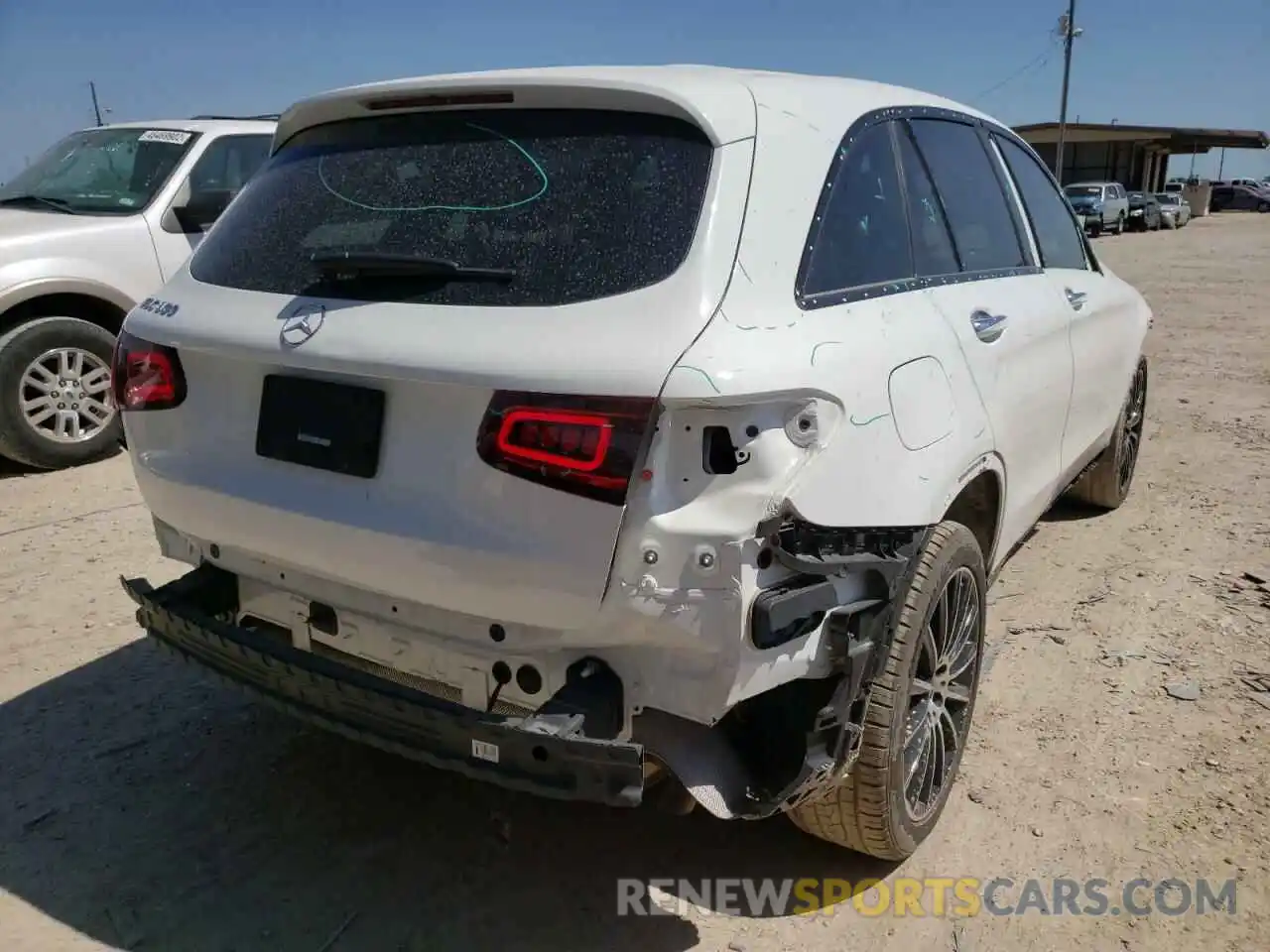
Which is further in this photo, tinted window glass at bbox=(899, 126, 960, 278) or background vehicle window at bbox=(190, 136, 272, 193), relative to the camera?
background vehicle window at bbox=(190, 136, 272, 193)

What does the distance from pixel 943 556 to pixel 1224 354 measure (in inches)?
363

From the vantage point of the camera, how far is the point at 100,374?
20.9 feet

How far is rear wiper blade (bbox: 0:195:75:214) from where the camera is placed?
6.64 m

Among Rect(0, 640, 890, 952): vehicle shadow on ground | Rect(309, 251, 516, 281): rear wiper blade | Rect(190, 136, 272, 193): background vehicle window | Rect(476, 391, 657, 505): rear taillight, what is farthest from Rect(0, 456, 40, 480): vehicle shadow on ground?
Rect(476, 391, 657, 505): rear taillight

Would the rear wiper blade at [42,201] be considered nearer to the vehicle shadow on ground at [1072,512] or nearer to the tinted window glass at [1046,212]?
the tinted window glass at [1046,212]

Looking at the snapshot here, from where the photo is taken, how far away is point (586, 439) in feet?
6.43

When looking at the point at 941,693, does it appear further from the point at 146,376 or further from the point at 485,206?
the point at 146,376

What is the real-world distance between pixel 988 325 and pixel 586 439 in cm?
158

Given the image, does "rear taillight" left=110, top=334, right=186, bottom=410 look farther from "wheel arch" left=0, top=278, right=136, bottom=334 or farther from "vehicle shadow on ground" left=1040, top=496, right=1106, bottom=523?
"vehicle shadow on ground" left=1040, top=496, right=1106, bottom=523

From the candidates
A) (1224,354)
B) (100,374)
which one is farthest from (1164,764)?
(1224,354)

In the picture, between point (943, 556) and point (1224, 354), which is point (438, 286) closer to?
point (943, 556)

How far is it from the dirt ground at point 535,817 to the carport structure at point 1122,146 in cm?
4482

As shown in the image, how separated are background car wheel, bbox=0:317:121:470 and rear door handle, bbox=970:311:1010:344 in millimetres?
5387

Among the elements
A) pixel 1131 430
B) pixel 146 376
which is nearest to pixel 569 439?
pixel 146 376
